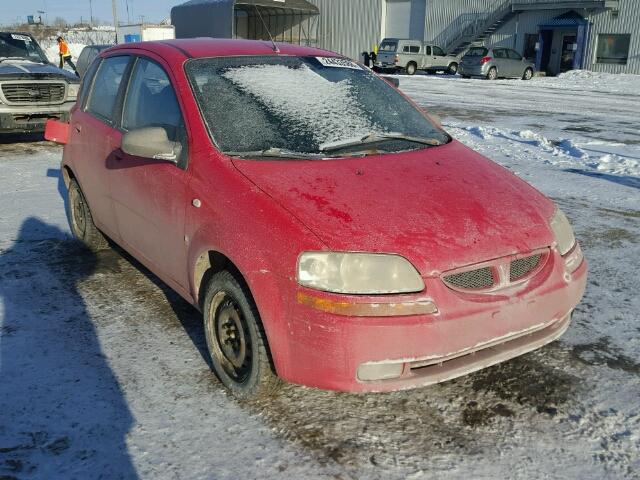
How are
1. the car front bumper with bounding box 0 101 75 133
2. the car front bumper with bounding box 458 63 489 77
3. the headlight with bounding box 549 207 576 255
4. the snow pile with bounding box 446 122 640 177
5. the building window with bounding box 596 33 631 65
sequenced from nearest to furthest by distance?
the headlight with bounding box 549 207 576 255, the snow pile with bounding box 446 122 640 177, the car front bumper with bounding box 0 101 75 133, the car front bumper with bounding box 458 63 489 77, the building window with bounding box 596 33 631 65

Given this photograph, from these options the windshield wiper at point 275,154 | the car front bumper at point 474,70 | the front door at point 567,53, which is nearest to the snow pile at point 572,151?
the windshield wiper at point 275,154

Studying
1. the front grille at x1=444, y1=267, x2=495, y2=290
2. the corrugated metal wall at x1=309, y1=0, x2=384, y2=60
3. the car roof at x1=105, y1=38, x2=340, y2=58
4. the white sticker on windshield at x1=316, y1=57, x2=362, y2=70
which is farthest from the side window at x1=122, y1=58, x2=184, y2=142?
the corrugated metal wall at x1=309, y1=0, x2=384, y2=60

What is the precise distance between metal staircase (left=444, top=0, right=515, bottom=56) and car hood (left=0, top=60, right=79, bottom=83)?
2994 centimetres

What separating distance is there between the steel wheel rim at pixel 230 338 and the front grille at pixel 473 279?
99 cm

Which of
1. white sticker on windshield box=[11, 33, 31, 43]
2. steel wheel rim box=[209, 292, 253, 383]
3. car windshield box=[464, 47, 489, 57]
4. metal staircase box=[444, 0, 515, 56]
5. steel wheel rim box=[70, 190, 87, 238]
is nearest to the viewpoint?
steel wheel rim box=[209, 292, 253, 383]

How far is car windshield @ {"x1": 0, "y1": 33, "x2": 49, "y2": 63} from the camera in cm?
1149

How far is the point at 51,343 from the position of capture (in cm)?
360

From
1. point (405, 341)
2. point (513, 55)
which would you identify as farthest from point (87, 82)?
point (513, 55)

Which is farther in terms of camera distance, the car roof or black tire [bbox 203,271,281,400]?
the car roof

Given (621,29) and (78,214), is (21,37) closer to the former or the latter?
(78,214)

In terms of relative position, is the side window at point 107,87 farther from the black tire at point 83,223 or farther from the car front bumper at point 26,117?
the car front bumper at point 26,117

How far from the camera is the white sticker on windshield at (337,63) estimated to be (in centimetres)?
417

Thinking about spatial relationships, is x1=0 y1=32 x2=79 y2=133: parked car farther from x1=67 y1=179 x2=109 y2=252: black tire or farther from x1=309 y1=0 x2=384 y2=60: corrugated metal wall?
x1=309 y1=0 x2=384 y2=60: corrugated metal wall

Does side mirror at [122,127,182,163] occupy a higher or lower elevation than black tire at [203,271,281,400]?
higher
